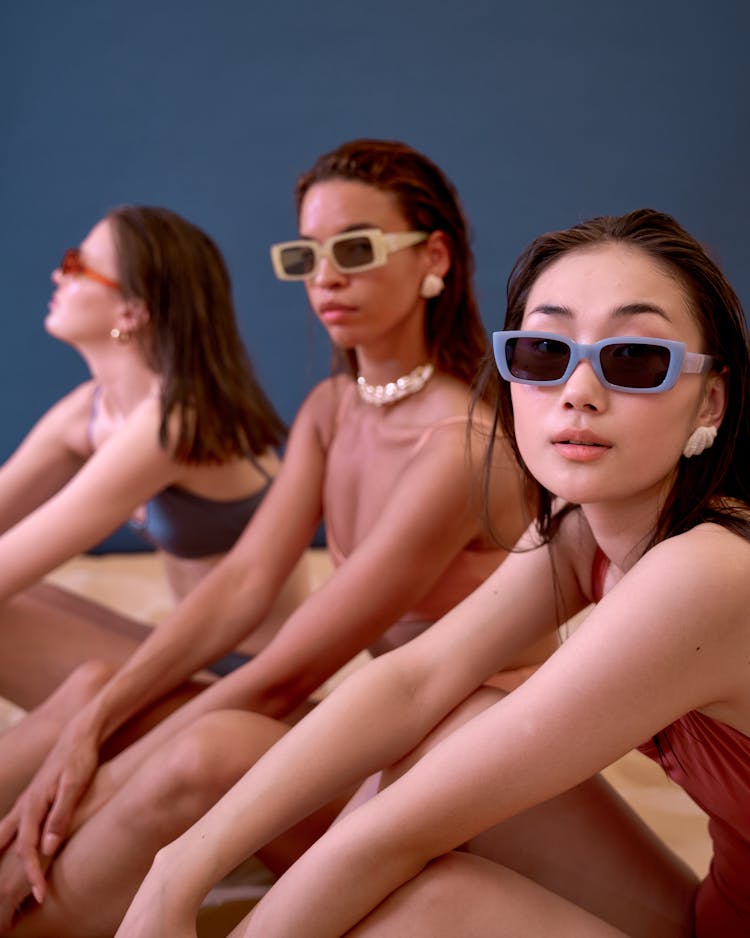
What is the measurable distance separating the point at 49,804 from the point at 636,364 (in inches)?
45.6

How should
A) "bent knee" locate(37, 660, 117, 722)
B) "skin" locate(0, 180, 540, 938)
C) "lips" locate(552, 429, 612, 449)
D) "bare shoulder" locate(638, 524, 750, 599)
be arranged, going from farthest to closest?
"bent knee" locate(37, 660, 117, 722)
"skin" locate(0, 180, 540, 938)
"lips" locate(552, 429, 612, 449)
"bare shoulder" locate(638, 524, 750, 599)

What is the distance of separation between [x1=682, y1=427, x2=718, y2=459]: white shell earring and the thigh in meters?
0.53

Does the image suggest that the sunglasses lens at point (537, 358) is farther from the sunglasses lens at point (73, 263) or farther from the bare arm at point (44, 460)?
the bare arm at point (44, 460)

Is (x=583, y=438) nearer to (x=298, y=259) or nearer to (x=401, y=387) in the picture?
(x=401, y=387)

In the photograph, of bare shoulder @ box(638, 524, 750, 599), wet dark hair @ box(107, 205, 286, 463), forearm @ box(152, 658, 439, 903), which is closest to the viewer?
bare shoulder @ box(638, 524, 750, 599)

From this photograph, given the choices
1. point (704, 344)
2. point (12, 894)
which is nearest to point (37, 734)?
point (12, 894)

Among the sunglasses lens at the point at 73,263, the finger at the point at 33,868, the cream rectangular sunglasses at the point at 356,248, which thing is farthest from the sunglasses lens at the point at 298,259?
the finger at the point at 33,868

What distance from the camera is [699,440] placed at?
1.30 metres

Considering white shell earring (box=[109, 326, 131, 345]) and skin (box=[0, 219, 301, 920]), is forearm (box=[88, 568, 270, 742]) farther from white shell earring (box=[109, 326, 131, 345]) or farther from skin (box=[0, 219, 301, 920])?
white shell earring (box=[109, 326, 131, 345])

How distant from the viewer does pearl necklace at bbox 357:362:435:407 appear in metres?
2.15

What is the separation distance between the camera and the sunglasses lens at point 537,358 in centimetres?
130

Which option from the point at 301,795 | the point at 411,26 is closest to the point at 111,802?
the point at 301,795

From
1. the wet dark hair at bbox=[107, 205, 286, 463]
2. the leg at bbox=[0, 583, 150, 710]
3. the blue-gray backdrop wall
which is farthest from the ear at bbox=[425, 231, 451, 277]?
the blue-gray backdrop wall

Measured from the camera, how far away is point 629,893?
1.55 m
